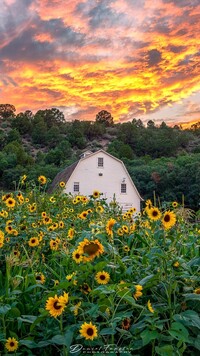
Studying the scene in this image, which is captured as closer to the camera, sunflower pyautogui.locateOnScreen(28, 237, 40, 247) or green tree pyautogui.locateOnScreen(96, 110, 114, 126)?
sunflower pyautogui.locateOnScreen(28, 237, 40, 247)

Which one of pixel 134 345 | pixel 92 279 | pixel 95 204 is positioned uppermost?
pixel 95 204

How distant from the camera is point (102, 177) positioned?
93.3 feet

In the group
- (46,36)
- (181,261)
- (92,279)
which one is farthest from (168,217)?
(46,36)

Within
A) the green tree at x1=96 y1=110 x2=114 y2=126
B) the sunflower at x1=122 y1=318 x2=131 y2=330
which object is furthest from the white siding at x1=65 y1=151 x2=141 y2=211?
the green tree at x1=96 y1=110 x2=114 y2=126

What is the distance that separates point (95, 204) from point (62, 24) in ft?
21.1

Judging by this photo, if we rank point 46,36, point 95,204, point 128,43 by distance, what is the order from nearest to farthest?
point 95,204 < point 46,36 < point 128,43

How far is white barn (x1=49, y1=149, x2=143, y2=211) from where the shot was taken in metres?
27.4

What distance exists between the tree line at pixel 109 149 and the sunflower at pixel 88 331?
24892 mm

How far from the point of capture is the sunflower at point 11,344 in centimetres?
165

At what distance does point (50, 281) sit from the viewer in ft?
7.68

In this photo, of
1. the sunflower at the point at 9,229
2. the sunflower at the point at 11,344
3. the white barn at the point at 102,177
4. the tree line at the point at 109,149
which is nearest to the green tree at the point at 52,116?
the tree line at the point at 109,149

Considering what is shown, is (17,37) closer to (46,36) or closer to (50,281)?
(46,36)

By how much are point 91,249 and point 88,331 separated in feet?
1.24

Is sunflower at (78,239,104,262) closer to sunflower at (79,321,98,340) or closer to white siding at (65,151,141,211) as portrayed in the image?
sunflower at (79,321,98,340)
